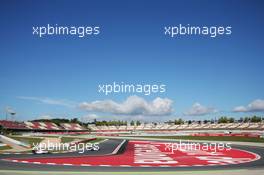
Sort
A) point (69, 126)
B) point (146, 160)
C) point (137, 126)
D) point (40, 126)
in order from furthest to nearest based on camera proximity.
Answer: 1. point (137, 126)
2. point (69, 126)
3. point (40, 126)
4. point (146, 160)

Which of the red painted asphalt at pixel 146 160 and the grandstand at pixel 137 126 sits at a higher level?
the red painted asphalt at pixel 146 160

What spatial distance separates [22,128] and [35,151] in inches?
4268

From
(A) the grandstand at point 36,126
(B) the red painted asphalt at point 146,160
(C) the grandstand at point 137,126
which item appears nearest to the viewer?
(B) the red painted asphalt at point 146,160

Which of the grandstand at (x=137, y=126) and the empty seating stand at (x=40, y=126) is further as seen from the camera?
the empty seating stand at (x=40, y=126)

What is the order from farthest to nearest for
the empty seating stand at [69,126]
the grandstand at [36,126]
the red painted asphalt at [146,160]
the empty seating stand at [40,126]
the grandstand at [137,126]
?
the empty seating stand at [69,126] → the empty seating stand at [40,126] → the grandstand at [36,126] → the grandstand at [137,126] → the red painted asphalt at [146,160]

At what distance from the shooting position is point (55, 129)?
149375 millimetres

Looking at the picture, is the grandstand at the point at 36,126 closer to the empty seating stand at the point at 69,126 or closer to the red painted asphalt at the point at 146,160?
the empty seating stand at the point at 69,126

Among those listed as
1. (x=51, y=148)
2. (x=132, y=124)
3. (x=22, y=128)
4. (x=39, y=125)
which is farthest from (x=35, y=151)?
(x=132, y=124)

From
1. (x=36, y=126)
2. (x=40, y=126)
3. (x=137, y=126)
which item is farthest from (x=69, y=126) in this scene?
(x=137, y=126)

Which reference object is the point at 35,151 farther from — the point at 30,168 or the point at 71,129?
the point at 71,129

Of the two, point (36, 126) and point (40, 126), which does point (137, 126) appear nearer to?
point (40, 126)

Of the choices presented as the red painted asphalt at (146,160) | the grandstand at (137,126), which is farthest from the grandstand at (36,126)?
the red painted asphalt at (146,160)

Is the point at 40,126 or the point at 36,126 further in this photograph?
the point at 40,126

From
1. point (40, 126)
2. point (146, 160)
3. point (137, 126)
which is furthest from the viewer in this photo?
point (137, 126)
